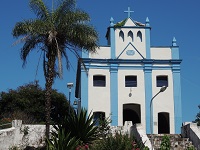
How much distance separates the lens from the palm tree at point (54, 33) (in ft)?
77.6

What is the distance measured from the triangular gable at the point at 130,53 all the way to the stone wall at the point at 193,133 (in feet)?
40.0

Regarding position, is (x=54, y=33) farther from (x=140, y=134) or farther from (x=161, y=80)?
(x=161, y=80)

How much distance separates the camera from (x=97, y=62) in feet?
120

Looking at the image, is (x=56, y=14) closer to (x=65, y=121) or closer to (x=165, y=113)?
(x=65, y=121)

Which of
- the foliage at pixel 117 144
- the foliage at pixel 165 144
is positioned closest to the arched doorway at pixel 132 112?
the foliage at pixel 165 144

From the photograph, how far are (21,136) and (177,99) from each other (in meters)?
13.8

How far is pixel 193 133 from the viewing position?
24000mm

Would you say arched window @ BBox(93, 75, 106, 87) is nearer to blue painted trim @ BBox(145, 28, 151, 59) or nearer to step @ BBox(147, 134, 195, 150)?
blue painted trim @ BBox(145, 28, 151, 59)

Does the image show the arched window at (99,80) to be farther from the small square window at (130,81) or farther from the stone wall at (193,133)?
the stone wall at (193,133)

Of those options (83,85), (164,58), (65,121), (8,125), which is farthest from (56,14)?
(164,58)

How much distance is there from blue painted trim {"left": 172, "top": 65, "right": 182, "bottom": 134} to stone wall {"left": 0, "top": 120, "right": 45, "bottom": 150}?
12.0 meters

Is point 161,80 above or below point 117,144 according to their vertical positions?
above

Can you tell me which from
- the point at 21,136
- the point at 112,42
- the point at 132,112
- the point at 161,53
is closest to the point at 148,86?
the point at 161,53

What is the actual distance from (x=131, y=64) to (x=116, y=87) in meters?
2.18
